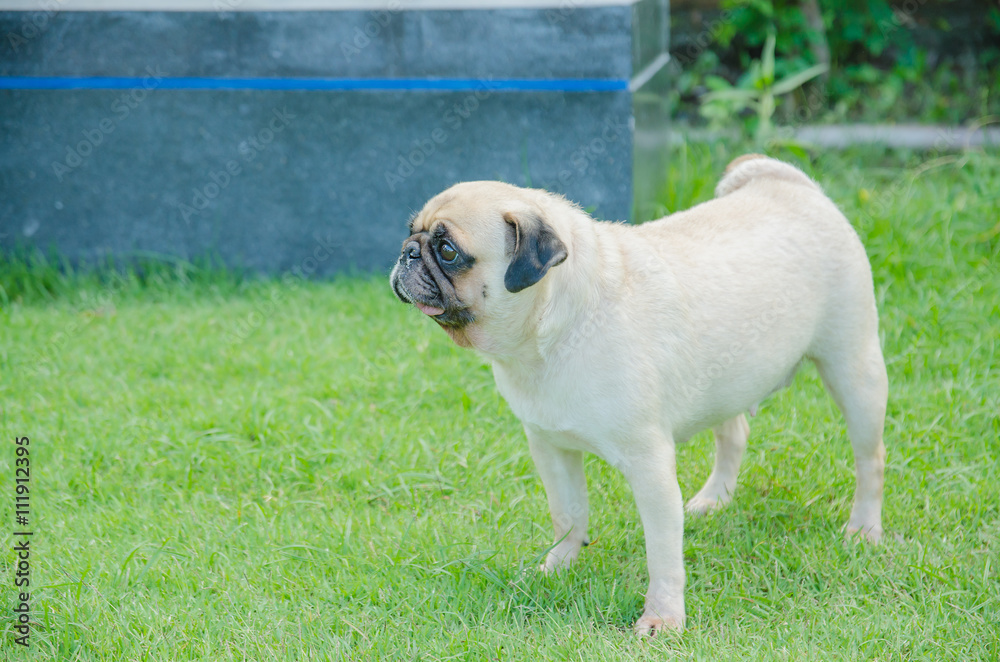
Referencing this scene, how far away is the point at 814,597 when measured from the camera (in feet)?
11.2

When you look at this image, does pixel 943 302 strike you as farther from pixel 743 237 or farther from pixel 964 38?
pixel 964 38

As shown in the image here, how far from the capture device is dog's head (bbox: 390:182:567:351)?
2.96m

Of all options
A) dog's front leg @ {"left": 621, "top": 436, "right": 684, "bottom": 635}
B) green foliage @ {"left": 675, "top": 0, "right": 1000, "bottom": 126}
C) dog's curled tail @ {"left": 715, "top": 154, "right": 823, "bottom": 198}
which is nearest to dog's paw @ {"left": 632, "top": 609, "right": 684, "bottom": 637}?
dog's front leg @ {"left": 621, "top": 436, "right": 684, "bottom": 635}

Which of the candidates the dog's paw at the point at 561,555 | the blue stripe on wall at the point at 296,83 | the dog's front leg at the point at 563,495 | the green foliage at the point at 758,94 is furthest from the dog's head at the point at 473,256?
the green foliage at the point at 758,94

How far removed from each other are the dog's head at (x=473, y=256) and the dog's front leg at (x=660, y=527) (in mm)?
641

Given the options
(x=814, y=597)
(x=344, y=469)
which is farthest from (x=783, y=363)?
(x=344, y=469)

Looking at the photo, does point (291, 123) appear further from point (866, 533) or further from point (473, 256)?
point (866, 533)

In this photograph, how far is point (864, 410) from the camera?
3.65 meters

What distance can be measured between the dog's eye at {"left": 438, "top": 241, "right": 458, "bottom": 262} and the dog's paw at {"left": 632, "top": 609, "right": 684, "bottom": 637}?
140 cm

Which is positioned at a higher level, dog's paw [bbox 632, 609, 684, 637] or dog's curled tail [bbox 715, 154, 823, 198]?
dog's curled tail [bbox 715, 154, 823, 198]

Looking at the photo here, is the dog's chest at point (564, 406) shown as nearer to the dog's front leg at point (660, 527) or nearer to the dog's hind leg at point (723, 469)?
the dog's front leg at point (660, 527)

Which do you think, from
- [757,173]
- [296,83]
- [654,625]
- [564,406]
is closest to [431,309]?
[564,406]

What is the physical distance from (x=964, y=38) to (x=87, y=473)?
9.44 metres

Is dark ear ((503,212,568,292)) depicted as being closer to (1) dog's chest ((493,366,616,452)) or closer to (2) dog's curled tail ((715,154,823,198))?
(1) dog's chest ((493,366,616,452))
